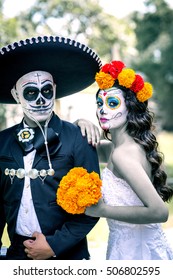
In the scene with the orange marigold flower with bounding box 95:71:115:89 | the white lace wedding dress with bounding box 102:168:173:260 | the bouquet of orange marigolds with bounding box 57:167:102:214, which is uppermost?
the orange marigold flower with bounding box 95:71:115:89

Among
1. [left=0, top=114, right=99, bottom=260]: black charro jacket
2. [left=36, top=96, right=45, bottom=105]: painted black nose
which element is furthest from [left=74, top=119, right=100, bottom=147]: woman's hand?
[left=36, top=96, right=45, bottom=105]: painted black nose

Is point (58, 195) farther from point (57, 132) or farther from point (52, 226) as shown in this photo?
point (57, 132)

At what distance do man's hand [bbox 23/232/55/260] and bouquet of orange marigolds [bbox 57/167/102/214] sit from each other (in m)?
0.26

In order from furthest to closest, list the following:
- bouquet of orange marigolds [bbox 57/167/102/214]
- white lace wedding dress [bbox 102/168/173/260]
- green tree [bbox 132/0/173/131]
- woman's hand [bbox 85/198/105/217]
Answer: green tree [bbox 132/0/173/131], white lace wedding dress [bbox 102/168/173/260], woman's hand [bbox 85/198/105/217], bouquet of orange marigolds [bbox 57/167/102/214]

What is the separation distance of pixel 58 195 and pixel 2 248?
2.50 feet

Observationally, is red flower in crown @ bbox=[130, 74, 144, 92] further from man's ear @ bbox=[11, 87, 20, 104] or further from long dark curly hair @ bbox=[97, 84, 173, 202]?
man's ear @ bbox=[11, 87, 20, 104]

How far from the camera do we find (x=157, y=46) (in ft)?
90.8

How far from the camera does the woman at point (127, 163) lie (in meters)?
2.52

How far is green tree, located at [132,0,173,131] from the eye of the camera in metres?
27.0

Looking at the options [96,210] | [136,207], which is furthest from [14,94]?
[136,207]

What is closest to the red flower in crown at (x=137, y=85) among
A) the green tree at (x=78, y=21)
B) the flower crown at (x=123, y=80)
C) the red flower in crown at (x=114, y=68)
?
the flower crown at (x=123, y=80)

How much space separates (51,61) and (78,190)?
34.0 inches

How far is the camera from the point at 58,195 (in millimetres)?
2465
